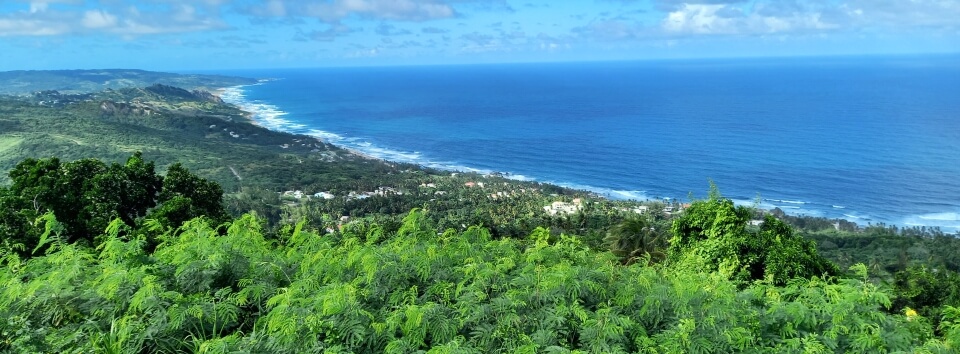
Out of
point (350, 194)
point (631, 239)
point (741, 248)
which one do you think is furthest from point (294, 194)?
point (741, 248)

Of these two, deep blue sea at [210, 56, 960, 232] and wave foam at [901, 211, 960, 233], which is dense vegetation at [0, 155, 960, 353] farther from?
wave foam at [901, 211, 960, 233]

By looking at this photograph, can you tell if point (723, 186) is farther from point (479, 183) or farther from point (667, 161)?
point (479, 183)

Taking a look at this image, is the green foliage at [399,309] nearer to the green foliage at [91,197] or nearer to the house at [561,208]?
the green foliage at [91,197]

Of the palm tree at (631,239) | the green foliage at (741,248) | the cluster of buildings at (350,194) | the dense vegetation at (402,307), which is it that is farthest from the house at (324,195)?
the dense vegetation at (402,307)

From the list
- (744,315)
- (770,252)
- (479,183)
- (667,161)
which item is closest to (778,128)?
(667,161)

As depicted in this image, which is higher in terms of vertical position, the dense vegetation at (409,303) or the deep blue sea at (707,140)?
the dense vegetation at (409,303)
